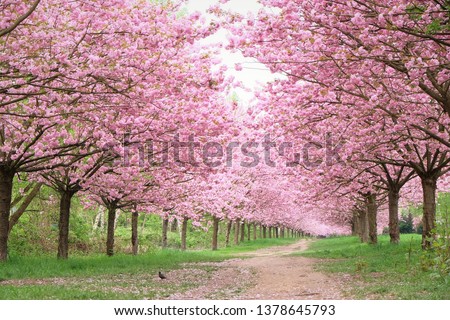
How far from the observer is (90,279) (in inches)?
581

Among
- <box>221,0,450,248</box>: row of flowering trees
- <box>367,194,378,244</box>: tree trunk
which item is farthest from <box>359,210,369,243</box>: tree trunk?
<box>221,0,450,248</box>: row of flowering trees

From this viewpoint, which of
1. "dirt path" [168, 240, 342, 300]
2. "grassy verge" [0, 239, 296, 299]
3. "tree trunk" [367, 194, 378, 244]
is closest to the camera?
"grassy verge" [0, 239, 296, 299]

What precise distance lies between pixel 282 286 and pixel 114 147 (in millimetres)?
6515

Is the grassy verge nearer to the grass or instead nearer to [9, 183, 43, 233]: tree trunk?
the grass

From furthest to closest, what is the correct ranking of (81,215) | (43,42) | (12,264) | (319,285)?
(81,215) < (12,264) < (319,285) < (43,42)

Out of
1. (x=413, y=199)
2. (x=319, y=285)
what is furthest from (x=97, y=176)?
(x=413, y=199)

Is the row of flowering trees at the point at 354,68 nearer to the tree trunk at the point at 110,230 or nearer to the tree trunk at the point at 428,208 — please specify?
the tree trunk at the point at 428,208

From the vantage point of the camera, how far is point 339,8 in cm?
1038

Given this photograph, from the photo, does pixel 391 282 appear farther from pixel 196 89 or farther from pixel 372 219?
pixel 372 219

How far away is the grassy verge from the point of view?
10.6 metres

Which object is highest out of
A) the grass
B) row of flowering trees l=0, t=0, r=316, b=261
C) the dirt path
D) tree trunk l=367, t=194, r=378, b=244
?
row of flowering trees l=0, t=0, r=316, b=261

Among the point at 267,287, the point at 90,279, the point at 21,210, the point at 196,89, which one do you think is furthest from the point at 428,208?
the point at 21,210

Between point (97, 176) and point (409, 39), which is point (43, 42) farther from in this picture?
point (97, 176)

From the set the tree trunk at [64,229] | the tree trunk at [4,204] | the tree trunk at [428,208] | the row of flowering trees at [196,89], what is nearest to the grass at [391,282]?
the tree trunk at [428,208]
